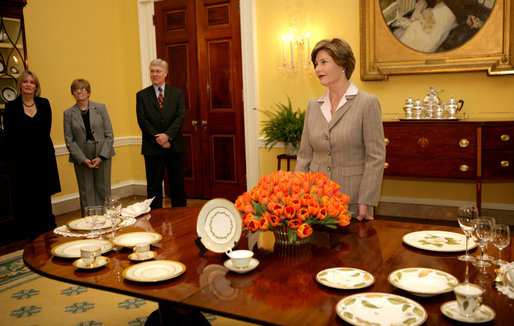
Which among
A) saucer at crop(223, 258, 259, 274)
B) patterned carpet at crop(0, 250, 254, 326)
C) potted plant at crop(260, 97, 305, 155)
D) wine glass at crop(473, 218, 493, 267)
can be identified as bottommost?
patterned carpet at crop(0, 250, 254, 326)

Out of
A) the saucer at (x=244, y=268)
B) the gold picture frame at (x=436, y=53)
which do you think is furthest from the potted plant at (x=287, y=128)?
the saucer at (x=244, y=268)

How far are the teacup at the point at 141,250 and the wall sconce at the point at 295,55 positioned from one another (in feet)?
12.6

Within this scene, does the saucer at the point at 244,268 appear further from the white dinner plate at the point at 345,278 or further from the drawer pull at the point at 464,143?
the drawer pull at the point at 464,143

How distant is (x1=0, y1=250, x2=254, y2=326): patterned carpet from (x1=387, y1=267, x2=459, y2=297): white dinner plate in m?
1.45

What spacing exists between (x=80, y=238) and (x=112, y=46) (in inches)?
190

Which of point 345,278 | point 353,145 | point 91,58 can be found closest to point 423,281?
point 345,278

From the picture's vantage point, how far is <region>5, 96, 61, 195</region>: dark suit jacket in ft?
14.1

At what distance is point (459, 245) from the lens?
72.2 inches

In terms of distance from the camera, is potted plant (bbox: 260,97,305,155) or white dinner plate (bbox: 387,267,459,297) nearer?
white dinner plate (bbox: 387,267,459,297)

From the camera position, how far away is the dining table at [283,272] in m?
1.37

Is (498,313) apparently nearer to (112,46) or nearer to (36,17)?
(36,17)

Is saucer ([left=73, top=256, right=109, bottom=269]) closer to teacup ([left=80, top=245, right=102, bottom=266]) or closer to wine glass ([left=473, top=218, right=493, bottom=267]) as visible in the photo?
teacup ([left=80, top=245, right=102, bottom=266])

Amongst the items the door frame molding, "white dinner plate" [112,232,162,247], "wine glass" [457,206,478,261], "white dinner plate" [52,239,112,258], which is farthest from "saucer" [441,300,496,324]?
the door frame molding

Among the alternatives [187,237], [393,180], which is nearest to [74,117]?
[187,237]
